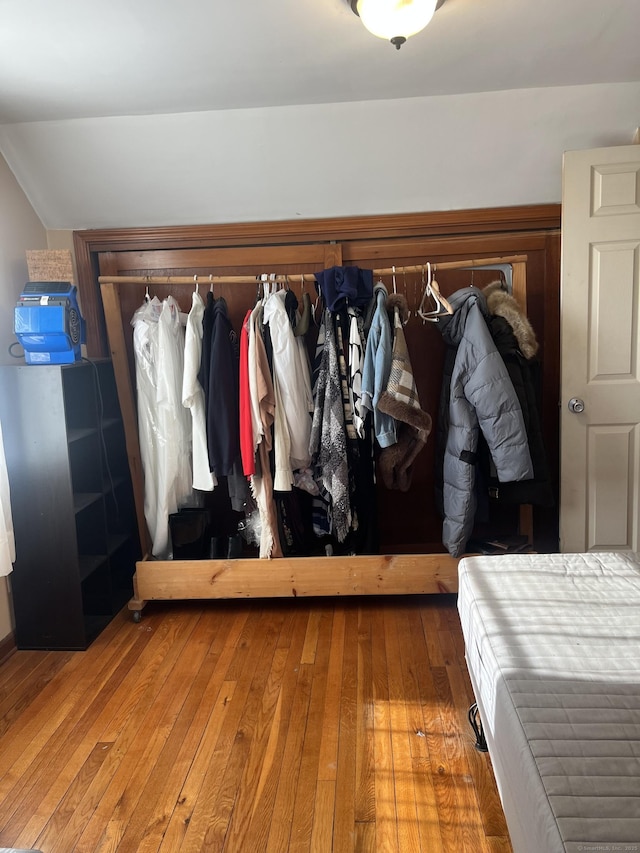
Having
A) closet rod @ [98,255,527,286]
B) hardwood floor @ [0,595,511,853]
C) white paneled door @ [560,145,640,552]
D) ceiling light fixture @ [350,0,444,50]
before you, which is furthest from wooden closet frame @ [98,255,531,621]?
ceiling light fixture @ [350,0,444,50]

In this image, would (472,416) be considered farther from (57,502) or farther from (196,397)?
(57,502)

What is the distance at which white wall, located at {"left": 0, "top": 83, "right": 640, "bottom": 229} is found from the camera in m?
2.60

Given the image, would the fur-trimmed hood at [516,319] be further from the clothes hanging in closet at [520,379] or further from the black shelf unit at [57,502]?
the black shelf unit at [57,502]

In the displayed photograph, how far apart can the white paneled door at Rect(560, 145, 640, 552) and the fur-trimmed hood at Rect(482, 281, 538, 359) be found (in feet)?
0.83

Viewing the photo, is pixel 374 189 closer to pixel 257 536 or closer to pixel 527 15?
pixel 527 15

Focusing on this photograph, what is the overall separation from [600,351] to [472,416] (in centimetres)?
71

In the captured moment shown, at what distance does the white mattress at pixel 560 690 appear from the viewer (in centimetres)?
99

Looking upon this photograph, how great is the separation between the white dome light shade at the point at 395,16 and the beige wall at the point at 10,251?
182 cm

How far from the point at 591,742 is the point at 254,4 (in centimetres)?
217

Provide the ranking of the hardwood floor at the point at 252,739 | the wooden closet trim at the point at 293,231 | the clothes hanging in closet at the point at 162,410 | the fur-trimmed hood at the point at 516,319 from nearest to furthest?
the hardwood floor at the point at 252,739
the fur-trimmed hood at the point at 516,319
the clothes hanging in closet at the point at 162,410
the wooden closet trim at the point at 293,231

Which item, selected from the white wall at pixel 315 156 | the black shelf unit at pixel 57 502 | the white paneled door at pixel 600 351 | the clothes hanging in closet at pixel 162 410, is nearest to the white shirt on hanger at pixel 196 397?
the clothes hanging in closet at pixel 162 410

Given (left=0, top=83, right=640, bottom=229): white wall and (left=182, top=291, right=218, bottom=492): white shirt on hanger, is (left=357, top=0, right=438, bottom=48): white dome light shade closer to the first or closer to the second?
(left=0, top=83, right=640, bottom=229): white wall

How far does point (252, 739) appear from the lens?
76.7 inches

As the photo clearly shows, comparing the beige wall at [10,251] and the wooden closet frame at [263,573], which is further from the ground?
the beige wall at [10,251]
